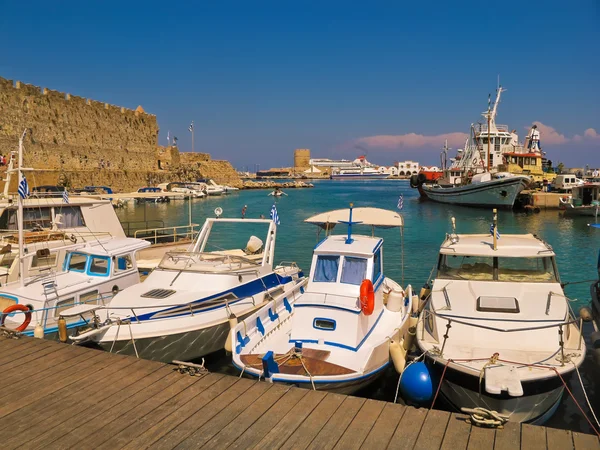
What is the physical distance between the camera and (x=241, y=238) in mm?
33844

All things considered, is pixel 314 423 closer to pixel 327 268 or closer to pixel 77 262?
pixel 327 268

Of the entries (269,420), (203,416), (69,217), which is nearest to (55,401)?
(203,416)

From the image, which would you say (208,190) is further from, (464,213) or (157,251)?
(157,251)

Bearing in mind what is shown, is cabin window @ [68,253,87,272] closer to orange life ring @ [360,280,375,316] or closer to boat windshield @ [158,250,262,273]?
boat windshield @ [158,250,262,273]

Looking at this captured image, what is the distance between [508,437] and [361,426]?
1.61m

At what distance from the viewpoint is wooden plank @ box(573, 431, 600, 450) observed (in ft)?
16.8

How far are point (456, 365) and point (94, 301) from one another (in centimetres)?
815

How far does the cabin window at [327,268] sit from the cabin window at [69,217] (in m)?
11.6

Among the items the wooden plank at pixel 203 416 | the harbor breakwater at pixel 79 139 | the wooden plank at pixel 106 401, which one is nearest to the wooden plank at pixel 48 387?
the wooden plank at pixel 106 401

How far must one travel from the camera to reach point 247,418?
5812mm

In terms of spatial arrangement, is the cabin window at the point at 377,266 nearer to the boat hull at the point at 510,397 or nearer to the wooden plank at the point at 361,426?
the boat hull at the point at 510,397

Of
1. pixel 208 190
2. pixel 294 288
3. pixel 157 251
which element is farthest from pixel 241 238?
pixel 208 190

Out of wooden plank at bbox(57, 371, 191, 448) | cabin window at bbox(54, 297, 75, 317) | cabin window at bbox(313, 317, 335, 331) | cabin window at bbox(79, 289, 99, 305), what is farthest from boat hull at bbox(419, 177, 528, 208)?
wooden plank at bbox(57, 371, 191, 448)

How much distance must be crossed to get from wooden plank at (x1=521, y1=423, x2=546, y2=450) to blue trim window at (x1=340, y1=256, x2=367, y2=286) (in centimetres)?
484
